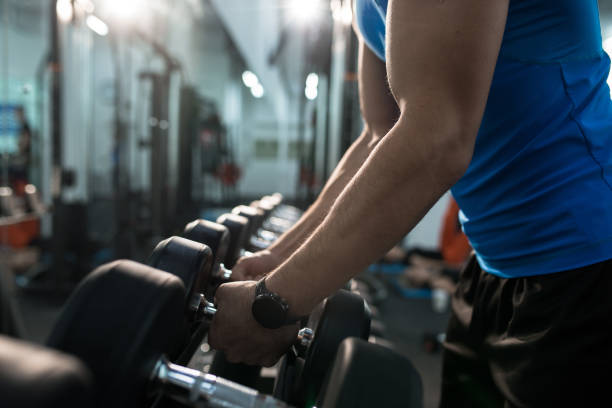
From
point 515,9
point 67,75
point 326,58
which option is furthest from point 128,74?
point 515,9

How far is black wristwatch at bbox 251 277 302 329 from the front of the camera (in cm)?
58

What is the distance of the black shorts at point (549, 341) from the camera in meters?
0.67

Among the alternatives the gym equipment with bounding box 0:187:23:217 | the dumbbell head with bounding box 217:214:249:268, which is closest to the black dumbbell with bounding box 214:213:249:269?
the dumbbell head with bounding box 217:214:249:268

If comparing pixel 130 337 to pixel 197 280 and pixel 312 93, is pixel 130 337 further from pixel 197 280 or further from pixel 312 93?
pixel 312 93

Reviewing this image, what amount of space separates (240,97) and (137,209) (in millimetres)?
4613

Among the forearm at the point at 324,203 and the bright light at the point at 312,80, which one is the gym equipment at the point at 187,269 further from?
the bright light at the point at 312,80

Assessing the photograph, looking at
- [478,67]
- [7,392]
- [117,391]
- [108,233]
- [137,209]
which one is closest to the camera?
[7,392]

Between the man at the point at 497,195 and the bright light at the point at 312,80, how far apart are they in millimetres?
3567

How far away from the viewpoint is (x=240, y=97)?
884 cm

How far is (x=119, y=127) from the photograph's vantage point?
12.7ft

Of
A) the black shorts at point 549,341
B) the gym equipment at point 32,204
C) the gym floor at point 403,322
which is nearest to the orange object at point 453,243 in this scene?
the gym floor at point 403,322

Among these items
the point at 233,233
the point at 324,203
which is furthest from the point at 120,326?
the point at 324,203

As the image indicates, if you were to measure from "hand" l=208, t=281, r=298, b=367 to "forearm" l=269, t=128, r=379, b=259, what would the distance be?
0.30 metres

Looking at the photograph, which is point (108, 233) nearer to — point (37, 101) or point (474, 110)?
point (37, 101)
